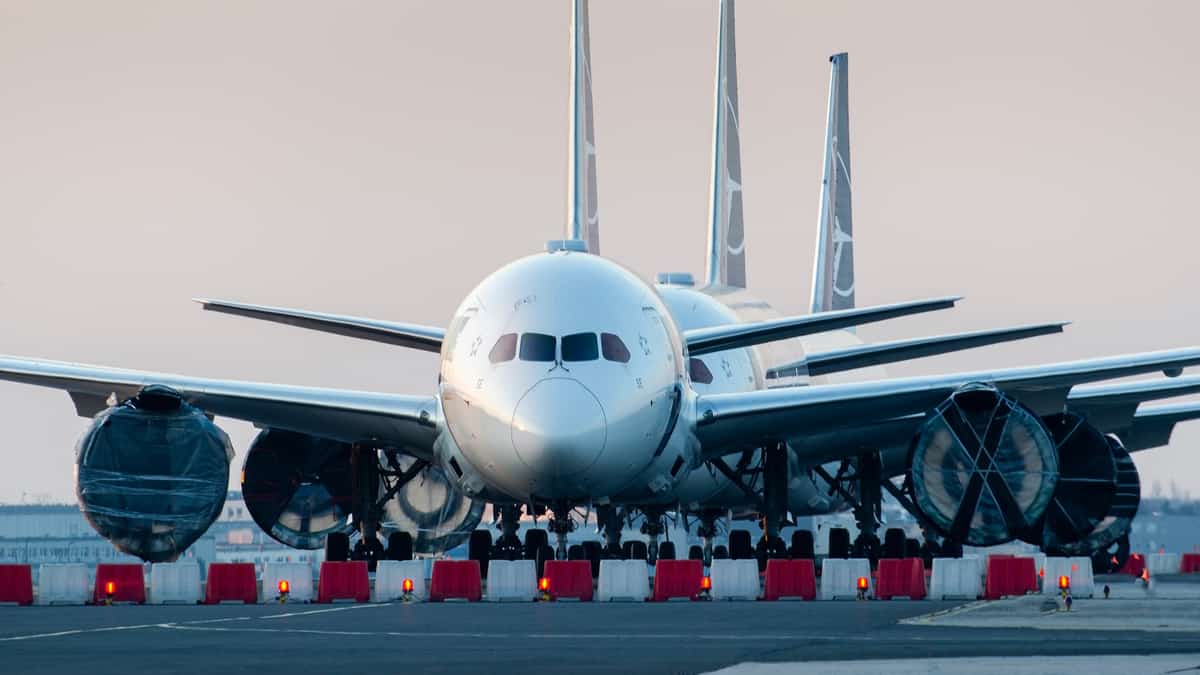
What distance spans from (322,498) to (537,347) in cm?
1512

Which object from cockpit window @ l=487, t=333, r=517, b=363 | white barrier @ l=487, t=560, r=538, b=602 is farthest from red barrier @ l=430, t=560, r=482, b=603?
cockpit window @ l=487, t=333, r=517, b=363

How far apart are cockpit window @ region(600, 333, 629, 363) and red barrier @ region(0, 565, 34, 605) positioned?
893 cm

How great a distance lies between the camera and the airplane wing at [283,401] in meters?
35.1

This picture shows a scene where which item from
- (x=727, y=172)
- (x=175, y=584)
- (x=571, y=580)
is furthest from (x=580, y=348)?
(x=727, y=172)

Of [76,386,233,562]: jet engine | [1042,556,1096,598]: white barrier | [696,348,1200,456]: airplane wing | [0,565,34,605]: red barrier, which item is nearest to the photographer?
[1042,556,1096,598]: white barrier

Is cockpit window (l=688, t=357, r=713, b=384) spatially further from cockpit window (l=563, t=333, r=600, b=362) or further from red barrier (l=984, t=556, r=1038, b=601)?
red barrier (l=984, t=556, r=1038, b=601)

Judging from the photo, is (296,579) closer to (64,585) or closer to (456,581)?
(456,581)

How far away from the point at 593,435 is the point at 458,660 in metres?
13.0

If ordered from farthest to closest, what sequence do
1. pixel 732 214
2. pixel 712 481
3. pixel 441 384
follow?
pixel 732 214 → pixel 712 481 → pixel 441 384

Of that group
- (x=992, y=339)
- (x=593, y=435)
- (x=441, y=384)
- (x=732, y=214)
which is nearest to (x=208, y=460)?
(x=441, y=384)

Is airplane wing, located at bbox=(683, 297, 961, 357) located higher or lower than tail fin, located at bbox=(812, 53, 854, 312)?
lower

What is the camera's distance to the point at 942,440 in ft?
112

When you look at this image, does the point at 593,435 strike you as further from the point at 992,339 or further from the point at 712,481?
the point at 712,481

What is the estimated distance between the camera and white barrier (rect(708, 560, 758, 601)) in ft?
101
